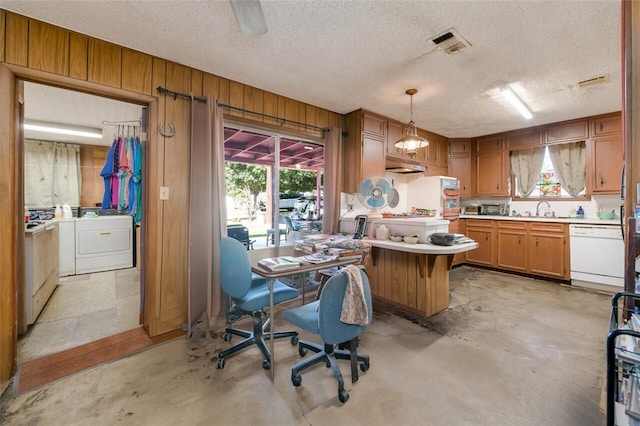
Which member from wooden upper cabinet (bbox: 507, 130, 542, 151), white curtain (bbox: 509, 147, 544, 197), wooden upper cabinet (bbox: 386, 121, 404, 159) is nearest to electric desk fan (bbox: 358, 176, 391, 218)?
wooden upper cabinet (bbox: 386, 121, 404, 159)

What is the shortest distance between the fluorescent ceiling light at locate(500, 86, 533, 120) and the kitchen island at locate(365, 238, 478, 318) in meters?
1.84

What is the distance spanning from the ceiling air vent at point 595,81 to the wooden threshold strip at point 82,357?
5.01m

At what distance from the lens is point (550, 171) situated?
470 cm

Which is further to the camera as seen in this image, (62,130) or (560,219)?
(62,130)

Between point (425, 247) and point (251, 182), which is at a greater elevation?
point (251, 182)

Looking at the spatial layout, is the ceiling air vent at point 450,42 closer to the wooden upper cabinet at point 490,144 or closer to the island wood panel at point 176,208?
the island wood panel at point 176,208

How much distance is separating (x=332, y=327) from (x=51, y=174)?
6.42 metres

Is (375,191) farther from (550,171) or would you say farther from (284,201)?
(550,171)

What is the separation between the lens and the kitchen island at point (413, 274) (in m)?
2.78

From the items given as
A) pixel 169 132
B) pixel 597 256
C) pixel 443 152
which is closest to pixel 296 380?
pixel 169 132

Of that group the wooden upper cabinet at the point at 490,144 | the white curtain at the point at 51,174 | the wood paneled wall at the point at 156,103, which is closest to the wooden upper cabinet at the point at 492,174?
the wooden upper cabinet at the point at 490,144

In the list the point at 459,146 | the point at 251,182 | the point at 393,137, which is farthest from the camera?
the point at 459,146

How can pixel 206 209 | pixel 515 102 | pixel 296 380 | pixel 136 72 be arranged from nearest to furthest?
pixel 296 380 < pixel 136 72 < pixel 206 209 < pixel 515 102

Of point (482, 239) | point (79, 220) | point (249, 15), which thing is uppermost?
point (249, 15)
